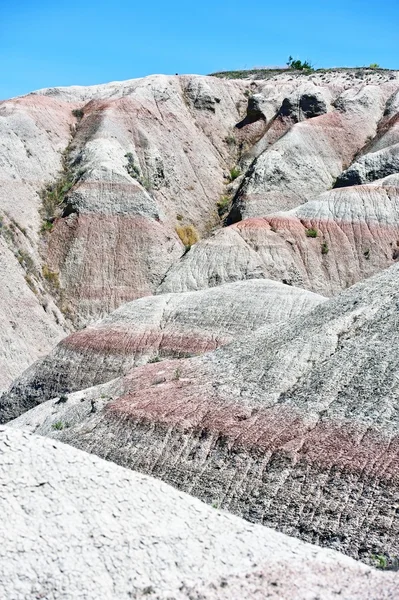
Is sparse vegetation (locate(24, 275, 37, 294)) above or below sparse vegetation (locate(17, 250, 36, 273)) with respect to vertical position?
below

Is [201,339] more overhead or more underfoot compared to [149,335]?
more underfoot

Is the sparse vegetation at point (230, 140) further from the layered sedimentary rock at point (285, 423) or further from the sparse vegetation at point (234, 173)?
the layered sedimentary rock at point (285, 423)

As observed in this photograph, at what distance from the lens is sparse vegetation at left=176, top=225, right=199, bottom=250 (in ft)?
186

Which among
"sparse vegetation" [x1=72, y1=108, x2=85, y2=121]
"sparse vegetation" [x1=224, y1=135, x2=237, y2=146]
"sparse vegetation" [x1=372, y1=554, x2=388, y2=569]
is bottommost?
"sparse vegetation" [x1=372, y1=554, x2=388, y2=569]

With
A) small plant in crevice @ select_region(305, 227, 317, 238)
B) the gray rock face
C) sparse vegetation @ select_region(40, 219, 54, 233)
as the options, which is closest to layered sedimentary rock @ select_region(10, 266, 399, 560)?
small plant in crevice @ select_region(305, 227, 317, 238)

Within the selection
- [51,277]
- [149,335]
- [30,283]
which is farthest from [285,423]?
[51,277]

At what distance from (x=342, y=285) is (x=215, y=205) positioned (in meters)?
15.8

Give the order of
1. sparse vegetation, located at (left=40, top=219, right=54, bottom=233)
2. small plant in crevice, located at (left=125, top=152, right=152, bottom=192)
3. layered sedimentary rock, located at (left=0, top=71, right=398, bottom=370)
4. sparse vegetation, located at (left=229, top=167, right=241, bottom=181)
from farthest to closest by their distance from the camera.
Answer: sparse vegetation, located at (left=229, top=167, right=241, bottom=181), small plant in crevice, located at (left=125, top=152, right=152, bottom=192), sparse vegetation, located at (left=40, top=219, right=54, bottom=233), layered sedimentary rock, located at (left=0, top=71, right=398, bottom=370)

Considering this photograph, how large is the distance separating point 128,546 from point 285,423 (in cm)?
839

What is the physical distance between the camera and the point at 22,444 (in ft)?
37.2

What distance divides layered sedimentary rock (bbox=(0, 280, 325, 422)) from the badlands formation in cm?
9

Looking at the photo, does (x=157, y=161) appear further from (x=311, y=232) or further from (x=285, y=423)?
(x=285, y=423)

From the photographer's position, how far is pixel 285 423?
1828cm

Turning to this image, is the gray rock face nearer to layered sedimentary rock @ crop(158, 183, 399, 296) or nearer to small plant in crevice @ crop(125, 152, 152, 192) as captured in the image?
small plant in crevice @ crop(125, 152, 152, 192)
